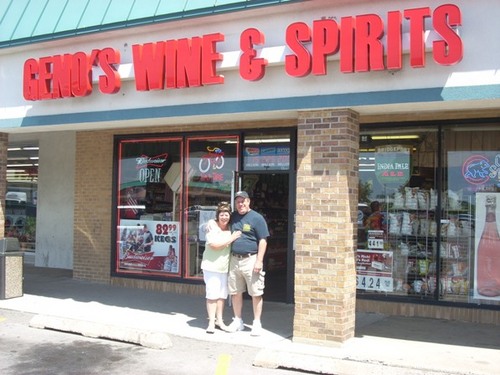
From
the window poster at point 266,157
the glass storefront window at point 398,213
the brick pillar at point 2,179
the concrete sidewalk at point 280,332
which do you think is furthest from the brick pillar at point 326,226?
the brick pillar at point 2,179

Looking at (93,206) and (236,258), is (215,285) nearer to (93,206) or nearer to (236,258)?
(236,258)

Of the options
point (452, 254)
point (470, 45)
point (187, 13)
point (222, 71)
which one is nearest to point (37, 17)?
point (187, 13)

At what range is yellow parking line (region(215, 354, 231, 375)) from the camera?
628 cm

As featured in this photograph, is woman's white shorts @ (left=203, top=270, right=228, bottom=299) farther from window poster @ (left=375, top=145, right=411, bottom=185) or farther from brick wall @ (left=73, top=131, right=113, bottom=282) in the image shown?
brick wall @ (left=73, top=131, right=113, bottom=282)

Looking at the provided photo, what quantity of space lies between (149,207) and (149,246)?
759 millimetres

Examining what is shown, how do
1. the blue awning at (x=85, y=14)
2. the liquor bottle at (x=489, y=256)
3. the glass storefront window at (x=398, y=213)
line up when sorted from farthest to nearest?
the glass storefront window at (x=398, y=213) → the liquor bottle at (x=489, y=256) → the blue awning at (x=85, y=14)

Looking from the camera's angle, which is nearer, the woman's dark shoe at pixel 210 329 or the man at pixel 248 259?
the man at pixel 248 259

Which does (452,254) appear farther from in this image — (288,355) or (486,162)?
(288,355)

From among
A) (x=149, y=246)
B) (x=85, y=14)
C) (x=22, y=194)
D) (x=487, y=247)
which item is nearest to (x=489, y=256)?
(x=487, y=247)

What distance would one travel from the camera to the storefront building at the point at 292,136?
6.88m

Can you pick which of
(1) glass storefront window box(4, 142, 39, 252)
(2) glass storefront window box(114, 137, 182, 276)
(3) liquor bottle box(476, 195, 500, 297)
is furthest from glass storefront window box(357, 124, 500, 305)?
(1) glass storefront window box(4, 142, 39, 252)

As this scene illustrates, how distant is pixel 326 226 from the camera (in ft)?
23.6

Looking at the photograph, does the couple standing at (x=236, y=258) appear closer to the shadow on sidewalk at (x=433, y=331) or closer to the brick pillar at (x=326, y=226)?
the brick pillar at (x=326, y=226)

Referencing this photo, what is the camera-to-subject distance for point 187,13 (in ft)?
26.9
